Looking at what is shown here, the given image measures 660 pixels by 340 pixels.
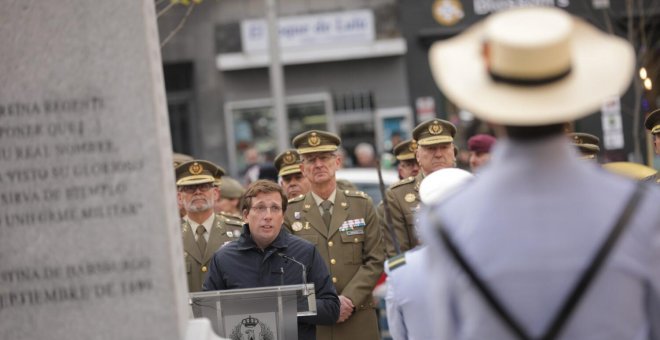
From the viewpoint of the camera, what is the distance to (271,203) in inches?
307

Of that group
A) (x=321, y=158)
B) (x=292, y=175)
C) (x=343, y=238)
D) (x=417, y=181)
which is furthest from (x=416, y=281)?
(x=292, y=175)

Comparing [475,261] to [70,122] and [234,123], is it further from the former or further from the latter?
[234,123]

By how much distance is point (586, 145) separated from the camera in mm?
10492

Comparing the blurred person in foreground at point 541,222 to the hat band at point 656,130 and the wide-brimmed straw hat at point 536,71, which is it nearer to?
the wide-brimmed straw hat at point 536,71

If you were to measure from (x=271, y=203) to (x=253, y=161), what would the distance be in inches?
496

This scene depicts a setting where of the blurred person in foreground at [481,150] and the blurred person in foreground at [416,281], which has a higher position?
the blurred person in foreground at [416,281]

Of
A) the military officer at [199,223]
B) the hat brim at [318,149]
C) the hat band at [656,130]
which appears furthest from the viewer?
the hat brim at [318,149]

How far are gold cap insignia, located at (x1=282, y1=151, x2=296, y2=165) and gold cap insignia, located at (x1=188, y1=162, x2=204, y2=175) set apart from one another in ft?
4.42

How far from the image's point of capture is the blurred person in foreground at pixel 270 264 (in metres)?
7.55

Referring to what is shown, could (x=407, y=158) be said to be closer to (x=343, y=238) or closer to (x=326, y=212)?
(x=326, y=212)

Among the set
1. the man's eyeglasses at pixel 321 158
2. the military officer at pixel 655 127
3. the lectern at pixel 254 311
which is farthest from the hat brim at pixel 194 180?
the military officer at pixel 655 127

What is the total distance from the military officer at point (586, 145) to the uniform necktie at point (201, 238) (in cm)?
325

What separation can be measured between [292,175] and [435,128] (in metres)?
1.52

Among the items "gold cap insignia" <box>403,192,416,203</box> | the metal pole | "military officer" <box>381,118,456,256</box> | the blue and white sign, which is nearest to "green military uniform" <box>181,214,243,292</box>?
"military officer" <box>381,118,456,256</box>
